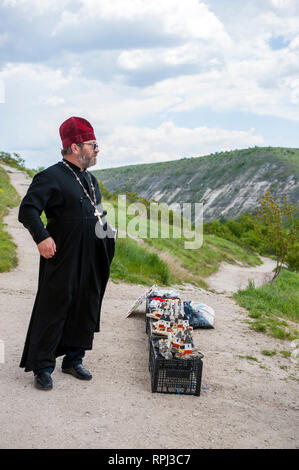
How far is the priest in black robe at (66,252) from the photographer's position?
3.89 m

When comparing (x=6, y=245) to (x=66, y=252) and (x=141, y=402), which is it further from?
(x=141, y=402)

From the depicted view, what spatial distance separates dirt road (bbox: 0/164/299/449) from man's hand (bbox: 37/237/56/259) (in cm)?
124

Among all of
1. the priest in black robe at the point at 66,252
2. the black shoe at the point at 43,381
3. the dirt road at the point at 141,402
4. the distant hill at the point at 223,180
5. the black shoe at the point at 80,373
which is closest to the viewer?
the dirt road at the point at 141,402

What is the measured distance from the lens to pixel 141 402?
13.3 ft

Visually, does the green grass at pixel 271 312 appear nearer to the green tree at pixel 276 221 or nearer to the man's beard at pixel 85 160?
the man's beard at pixel 85 160

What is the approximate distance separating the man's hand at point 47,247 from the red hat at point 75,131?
958 millimetres

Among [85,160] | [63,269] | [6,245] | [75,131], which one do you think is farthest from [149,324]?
[6,245]

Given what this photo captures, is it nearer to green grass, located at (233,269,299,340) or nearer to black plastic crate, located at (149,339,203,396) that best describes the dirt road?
black plastic crate, located at (149,339,203,396)

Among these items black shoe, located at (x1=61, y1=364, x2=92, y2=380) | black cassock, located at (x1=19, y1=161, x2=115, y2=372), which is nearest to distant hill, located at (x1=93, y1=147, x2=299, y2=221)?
black shoe, located at (x1=61, y1=364, x2=92, y2=380)

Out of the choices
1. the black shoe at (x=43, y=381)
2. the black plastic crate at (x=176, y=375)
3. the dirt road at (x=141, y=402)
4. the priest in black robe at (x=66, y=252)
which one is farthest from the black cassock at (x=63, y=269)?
the black plastic crate at (x=176, y=375)

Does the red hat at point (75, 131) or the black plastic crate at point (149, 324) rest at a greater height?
the red hat at point (75, 131)

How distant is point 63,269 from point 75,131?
1253mm

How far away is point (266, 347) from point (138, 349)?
1942 millimetres

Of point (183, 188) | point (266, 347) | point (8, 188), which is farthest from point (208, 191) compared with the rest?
point (266, 347)
